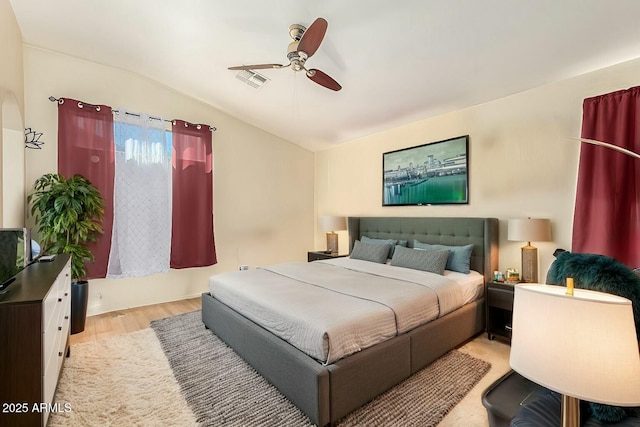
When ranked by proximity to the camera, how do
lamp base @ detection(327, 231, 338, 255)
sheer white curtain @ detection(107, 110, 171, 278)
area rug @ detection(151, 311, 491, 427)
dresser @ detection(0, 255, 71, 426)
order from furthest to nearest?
lamp base @ detection(327, 231, 338, 255)
sheer white curtain @ detection(107, 110, 171, 278)
area rug @ detection(151, 311, 491, 427)
dresser @ detection(0, 255, 71, 426)

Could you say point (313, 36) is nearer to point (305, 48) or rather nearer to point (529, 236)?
point (305, 48)

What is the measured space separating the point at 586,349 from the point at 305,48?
2321 millimetres

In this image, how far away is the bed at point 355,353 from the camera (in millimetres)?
1727

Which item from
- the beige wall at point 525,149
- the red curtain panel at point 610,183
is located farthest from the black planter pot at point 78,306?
the red curtain panel at point 610,183

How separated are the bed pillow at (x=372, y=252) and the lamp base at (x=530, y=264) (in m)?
1.52

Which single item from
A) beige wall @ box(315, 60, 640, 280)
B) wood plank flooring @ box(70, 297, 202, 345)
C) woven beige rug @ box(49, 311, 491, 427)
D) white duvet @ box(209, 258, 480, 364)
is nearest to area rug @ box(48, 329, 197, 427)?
woven beige rug @ box(49, 311, 491, 427)

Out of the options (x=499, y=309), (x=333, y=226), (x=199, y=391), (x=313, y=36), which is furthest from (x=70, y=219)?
(x=499, y=309)

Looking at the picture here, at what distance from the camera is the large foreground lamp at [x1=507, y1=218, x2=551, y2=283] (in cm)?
282

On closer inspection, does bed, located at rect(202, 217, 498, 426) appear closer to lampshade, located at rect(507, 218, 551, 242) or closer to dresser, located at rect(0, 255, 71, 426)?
lampshade, located at rect(507, 218, 551, 242)

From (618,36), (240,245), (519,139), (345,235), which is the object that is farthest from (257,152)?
(618,36)

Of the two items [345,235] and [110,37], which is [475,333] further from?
[110,37]

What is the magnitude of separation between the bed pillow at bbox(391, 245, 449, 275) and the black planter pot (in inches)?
140

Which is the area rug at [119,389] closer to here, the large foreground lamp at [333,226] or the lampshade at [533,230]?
the large foreground lamp at [333,226]

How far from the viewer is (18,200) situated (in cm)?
309
